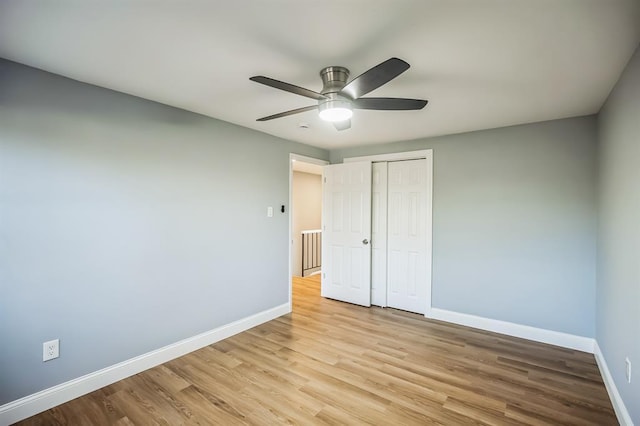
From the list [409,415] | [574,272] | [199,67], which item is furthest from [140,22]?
[574,272]

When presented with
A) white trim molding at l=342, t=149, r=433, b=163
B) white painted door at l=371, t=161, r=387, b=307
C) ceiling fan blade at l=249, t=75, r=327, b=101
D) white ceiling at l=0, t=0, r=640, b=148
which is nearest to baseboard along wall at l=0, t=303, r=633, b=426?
white painted door at l=371, t=161, r=387, b=307

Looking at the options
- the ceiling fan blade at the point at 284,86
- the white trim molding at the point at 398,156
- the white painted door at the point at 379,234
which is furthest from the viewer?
the white painted door at the point at 379,234

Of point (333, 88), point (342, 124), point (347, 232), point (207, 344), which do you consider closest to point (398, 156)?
point (347, 232)

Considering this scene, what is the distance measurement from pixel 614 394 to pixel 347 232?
10.2ft

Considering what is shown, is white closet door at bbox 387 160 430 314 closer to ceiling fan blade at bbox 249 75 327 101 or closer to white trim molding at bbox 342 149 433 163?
white trim molding at bbox 342 149 433 163

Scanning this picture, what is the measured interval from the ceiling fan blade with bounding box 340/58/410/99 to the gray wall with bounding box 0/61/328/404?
1.86 metres

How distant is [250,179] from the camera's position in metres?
3.57

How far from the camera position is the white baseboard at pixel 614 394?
1891 millimetres

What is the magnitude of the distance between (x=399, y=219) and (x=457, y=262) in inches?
36.7

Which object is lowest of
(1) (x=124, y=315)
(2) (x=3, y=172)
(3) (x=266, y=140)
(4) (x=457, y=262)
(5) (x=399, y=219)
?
(1) (x=124, y=315)

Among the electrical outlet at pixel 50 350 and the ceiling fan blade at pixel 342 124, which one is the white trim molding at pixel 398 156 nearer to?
the ceiling fan blade at pixel 342 124

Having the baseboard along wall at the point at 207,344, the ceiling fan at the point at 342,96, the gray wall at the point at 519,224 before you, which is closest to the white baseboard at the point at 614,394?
the baseboard along wall at the point at 207,344

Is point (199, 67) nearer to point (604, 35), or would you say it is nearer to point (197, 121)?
point (197, 121)

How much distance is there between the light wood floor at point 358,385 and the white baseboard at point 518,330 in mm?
105
